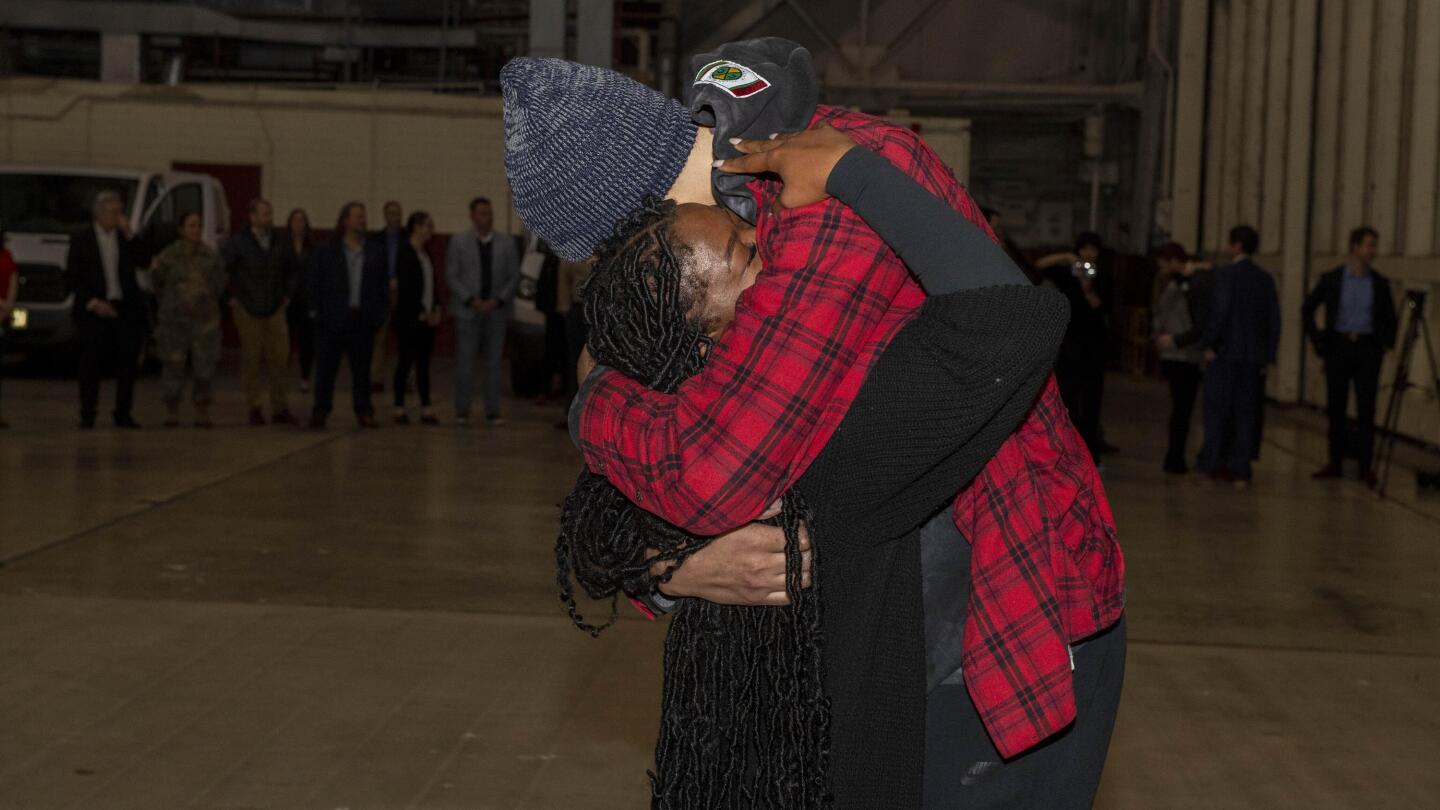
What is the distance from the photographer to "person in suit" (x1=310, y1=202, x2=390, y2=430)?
14.8 metres

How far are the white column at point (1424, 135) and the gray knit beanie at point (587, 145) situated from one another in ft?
46.7

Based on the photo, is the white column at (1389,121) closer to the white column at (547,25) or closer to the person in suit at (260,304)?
the white column at (547,25)

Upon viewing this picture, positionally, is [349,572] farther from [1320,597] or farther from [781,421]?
[781,421]

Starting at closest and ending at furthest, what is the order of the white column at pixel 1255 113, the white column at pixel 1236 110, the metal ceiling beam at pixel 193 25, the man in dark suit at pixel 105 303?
the man in dark suit at pixel 105 303, the white column at pixel 1255 113, the white column at pixel 1236 110, the metal ceiling beam at pixel 193 25

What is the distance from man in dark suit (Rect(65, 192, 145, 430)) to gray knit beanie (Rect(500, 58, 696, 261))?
1302 centimetres

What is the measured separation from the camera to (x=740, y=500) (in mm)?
1883

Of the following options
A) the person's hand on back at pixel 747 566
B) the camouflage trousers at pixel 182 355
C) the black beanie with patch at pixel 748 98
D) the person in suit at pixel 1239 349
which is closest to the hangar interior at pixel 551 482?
the person in suit at pixel 1239 349

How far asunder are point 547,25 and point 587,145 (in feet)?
39.1

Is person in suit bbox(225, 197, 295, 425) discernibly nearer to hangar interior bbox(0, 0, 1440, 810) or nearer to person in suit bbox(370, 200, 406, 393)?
hangar interior bbox(0, 0, 1440, 810)

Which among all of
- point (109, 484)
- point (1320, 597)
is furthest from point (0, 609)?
point (1320, 597)

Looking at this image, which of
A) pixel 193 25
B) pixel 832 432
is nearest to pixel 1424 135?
pixel 832 432

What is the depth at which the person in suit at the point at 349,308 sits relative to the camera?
48.6 ft

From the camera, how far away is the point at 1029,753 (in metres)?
2.10

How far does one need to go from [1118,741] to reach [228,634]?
11.1ft
